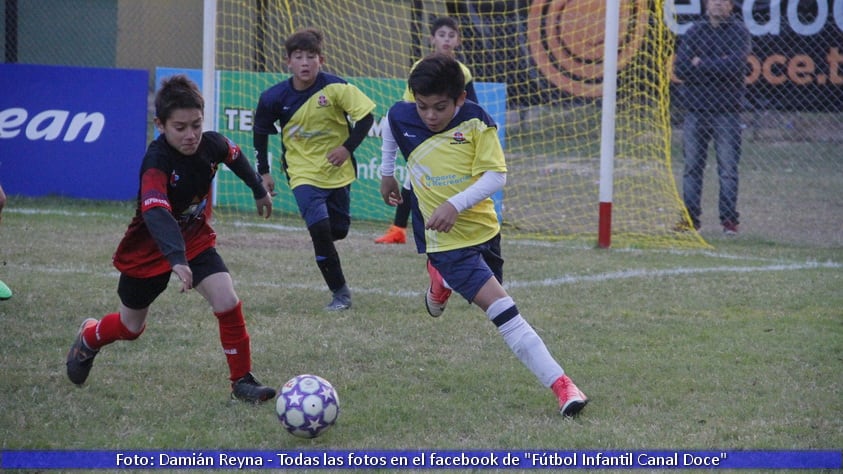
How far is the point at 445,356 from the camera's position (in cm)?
547

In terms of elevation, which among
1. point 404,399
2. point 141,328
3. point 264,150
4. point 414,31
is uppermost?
point 414,31

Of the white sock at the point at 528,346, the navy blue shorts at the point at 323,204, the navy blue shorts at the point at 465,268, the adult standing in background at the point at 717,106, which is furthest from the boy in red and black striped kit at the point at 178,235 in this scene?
the adult standing in background at the point at 717,106

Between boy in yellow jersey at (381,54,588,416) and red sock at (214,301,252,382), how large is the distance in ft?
2.83

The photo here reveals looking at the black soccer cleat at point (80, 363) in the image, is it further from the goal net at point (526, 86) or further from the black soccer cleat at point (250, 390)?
the goal net at point (526, 86)

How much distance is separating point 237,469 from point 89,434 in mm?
711

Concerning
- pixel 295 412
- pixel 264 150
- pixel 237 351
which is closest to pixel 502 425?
pixel 295 412

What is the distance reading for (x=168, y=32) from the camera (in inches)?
582

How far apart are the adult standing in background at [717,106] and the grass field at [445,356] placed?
5.48 feet

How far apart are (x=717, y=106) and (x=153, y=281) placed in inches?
275

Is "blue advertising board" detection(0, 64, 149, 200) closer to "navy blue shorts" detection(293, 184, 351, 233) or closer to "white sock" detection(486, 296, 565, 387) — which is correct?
"navy blue shorts" detection(293, 184, 351, 233)

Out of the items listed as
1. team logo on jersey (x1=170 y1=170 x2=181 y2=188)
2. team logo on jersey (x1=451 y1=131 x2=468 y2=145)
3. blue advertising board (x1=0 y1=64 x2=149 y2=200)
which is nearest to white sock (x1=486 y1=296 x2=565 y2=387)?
team logo on jersey (x1=451 y1=131 x2=468 y2=145)

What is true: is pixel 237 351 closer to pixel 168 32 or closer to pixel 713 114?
pixel 713 114

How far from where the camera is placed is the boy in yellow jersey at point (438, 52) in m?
7.96

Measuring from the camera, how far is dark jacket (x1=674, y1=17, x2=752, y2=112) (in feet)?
34.3
